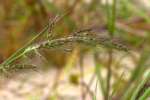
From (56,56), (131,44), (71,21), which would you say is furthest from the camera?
(131,44)

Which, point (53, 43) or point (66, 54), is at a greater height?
point (53, 43)

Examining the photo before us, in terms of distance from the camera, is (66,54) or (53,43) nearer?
(53,43)

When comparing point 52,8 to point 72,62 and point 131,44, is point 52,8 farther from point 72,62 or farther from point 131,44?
point 131,44

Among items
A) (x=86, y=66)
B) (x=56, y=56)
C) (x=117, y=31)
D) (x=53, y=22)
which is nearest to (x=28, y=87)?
(x=56, y=56)

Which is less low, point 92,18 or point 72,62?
point 92,18

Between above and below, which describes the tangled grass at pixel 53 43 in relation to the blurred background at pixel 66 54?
above

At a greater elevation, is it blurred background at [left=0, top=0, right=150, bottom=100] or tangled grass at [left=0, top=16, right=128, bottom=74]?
tangled grass at [left=0, top=16, right=128, bottom=74]

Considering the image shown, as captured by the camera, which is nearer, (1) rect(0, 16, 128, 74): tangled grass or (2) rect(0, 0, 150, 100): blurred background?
(1) rect(0, 16, 128, 74): tangled grass

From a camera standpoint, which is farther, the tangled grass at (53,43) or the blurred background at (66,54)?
the blurred background at (66,54)
